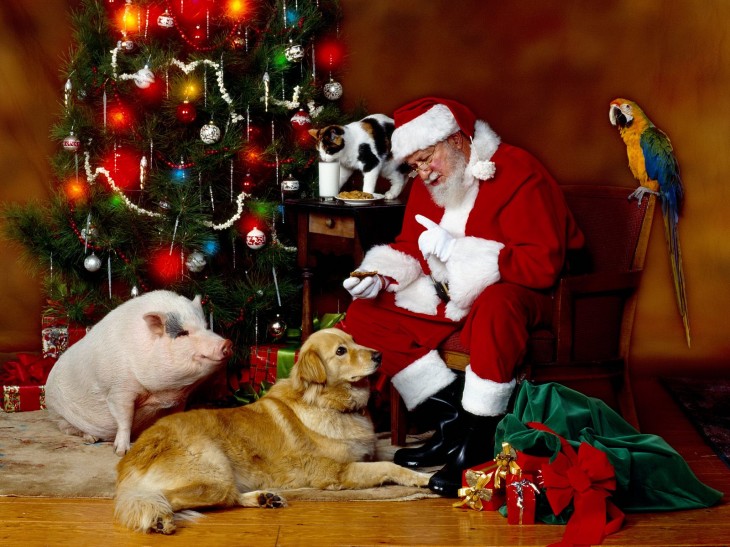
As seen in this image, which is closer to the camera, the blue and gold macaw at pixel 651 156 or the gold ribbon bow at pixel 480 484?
the gold ribbon bow at pixel 480 484

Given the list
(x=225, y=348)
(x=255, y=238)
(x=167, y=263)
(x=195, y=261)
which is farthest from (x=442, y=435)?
(x=167, y=263)

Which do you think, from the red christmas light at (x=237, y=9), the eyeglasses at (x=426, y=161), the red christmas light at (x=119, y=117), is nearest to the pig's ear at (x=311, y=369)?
the eyeglasses at (x=426, y=161)

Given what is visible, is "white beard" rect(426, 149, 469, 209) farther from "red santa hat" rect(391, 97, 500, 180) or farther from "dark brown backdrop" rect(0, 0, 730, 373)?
"dark brown backdrop" rect(0, 0, 730, 373)

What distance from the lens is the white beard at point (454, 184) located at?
398cm

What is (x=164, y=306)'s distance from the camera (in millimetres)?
4047

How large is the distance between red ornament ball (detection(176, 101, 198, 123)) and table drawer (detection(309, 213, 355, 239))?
753 millimetres

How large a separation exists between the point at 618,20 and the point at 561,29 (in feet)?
1.00

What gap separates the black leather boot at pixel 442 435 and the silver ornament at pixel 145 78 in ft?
6.83

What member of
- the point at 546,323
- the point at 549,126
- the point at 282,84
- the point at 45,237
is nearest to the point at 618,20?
the point at 549,126

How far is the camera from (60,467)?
380cm

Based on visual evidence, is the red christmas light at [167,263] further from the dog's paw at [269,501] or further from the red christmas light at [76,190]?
the dog's paw at [269,501]

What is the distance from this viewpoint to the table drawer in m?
4.39

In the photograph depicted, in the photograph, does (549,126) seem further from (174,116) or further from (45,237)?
(45,237)

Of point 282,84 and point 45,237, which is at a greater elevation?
point 282,84
